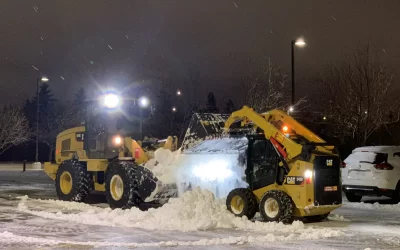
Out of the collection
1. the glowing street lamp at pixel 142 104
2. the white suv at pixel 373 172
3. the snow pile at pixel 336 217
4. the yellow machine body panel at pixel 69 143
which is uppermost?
the glowing street lamp at pixel 142 104

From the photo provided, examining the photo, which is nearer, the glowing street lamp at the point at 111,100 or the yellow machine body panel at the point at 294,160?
the yellow machine body panel at the point at 294,160

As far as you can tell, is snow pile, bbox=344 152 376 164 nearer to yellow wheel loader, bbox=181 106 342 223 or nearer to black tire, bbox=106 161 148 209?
yellow wheel loader, bbox=181 106 342 223

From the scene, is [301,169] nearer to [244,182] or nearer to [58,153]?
[244,182]

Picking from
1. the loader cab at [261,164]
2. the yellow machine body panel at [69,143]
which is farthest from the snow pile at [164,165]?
the yellow machine body panel at [69,143]

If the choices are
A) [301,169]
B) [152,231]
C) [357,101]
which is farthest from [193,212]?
[357,101]

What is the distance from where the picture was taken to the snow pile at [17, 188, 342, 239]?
1127 cm

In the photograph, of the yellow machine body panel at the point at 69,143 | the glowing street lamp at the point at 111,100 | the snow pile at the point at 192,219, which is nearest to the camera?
the snow pile at the point at 192,219

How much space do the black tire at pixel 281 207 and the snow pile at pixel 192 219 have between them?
1.08 feet

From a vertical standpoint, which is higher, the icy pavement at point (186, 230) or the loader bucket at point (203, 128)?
the loader bucket at point (203, 128)

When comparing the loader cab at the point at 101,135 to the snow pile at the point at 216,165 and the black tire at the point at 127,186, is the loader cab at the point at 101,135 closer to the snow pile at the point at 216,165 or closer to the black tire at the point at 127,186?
the black tire at the point at 127,186

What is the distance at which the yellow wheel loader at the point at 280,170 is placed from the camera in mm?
11945

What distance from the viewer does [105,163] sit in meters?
16.2

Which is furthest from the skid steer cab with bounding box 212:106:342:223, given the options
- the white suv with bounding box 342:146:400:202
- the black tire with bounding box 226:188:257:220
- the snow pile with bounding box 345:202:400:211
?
the white suv with bounding box 342:146:400:202

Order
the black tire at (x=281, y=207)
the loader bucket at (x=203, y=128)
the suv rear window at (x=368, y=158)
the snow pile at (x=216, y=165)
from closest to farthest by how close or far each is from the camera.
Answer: the black tire at (x=281, y=207) < the snow pile at (x=216, y=165) < the loader bucket at (x=203, y=128) < the suv rear window at (x=368, y=158)
